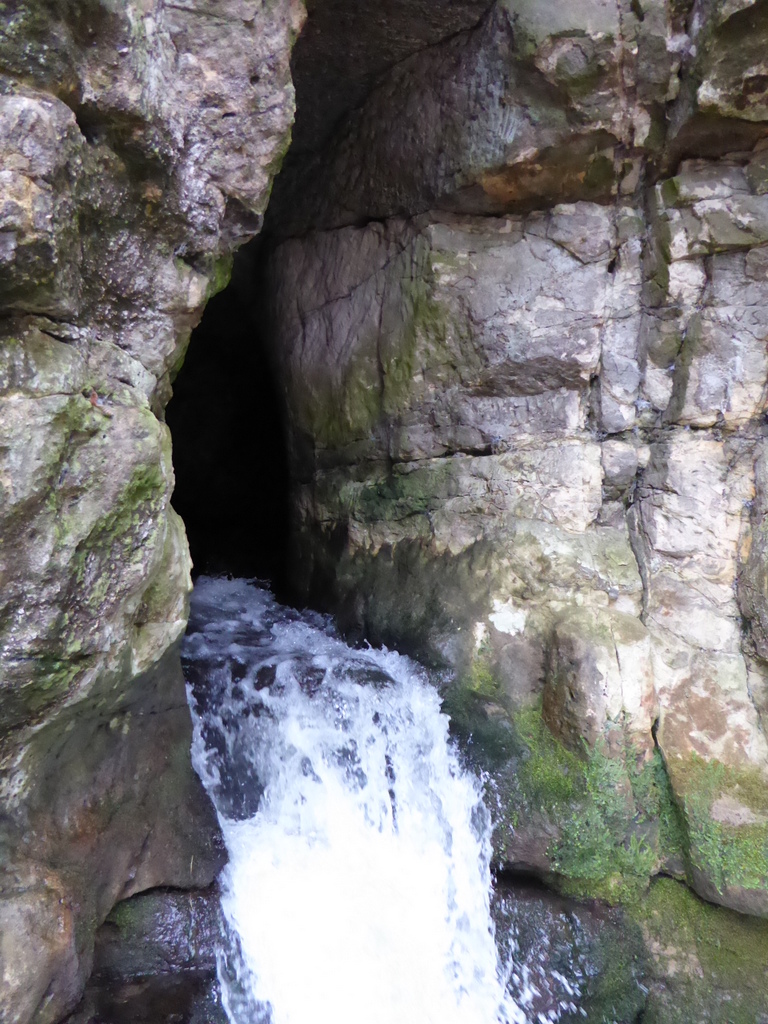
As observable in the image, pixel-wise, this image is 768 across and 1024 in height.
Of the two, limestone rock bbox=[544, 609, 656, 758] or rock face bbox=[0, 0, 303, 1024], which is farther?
limestone rock bbox=[544, 609, 656, 758]

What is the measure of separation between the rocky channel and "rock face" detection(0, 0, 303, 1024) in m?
0.01

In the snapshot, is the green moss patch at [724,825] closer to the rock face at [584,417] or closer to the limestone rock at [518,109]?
the rock face at [584,417]

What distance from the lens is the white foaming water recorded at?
295 centimetres

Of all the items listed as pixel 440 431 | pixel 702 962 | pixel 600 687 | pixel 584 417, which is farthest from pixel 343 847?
pixel 584 417

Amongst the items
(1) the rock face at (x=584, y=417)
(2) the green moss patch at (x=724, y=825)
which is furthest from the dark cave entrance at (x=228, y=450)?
(2) the green moss patch at (x=724, y=825)

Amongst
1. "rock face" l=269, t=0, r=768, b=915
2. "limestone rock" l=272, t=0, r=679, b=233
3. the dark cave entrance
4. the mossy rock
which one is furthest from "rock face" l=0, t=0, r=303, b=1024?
the dark cave entrance

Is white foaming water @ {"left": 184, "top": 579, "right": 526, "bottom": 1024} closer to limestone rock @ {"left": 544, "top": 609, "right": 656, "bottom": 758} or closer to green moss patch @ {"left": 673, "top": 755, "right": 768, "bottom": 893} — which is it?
limestone rock @ {"left": 544, "top": 609, "right": 656, "bottom": 758}

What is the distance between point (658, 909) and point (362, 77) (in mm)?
4509

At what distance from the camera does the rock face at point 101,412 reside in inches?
81.0

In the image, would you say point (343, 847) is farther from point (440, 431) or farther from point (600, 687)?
point (440, 431)

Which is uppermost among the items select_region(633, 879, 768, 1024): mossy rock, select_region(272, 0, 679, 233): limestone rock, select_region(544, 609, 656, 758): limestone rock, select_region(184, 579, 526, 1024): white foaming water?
select_region(272, 0, 679, 233): limestone rock

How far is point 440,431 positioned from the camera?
167 inches

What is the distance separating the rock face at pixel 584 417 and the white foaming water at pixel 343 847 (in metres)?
0.31

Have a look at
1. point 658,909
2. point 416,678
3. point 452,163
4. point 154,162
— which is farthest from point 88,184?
point 658,909
